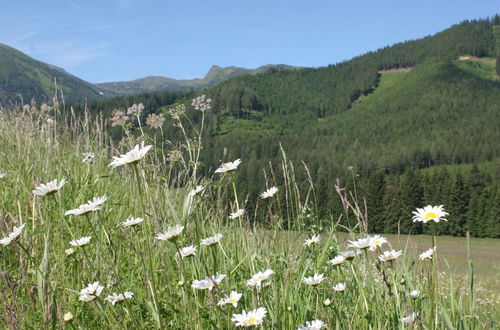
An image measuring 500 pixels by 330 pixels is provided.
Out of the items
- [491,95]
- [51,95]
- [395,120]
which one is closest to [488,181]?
[395,120]

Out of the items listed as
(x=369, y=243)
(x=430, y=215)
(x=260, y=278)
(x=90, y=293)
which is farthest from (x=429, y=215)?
(x=90, y=293)

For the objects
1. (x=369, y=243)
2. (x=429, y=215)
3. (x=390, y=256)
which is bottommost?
(x=390, y=256)

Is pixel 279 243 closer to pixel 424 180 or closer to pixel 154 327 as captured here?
pixel 154 327

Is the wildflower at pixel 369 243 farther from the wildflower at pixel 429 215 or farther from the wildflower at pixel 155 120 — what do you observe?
the wildflower at pixel 155 120

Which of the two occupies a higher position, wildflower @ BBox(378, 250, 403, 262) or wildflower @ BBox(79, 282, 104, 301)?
wildflower @ BBox(79, 282, 104, 301)

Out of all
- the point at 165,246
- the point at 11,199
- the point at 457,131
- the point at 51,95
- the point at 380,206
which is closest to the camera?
the point at 165,246

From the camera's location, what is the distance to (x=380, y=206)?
69625mm

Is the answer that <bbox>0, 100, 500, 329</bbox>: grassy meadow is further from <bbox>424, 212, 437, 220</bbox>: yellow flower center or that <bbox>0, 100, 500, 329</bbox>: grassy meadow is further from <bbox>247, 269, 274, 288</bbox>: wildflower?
<bbox>424, 212, 437, 220</bbox>: yellow flower center

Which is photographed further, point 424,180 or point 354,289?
point 424,180

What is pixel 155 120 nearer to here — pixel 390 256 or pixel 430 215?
pixel 390 256

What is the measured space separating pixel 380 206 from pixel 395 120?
5292 inches

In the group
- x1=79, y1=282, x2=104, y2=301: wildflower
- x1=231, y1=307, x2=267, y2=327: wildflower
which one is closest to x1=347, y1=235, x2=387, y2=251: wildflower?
x1=231, y1=307, x2=267, y2=327: wildflower

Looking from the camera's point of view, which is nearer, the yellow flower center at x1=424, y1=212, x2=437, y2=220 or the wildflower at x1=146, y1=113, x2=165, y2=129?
the yellow flower center at x1=424, y1=212, x2=437, y2=220

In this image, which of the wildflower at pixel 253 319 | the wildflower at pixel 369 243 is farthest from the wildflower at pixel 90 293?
the wildflower at pixel 369 243
